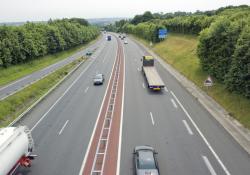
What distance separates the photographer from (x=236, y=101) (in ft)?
92.0

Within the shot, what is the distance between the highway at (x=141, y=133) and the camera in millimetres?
18578

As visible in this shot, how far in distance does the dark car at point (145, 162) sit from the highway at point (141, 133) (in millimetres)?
1231

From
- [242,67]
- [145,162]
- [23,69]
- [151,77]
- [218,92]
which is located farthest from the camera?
[23,69]

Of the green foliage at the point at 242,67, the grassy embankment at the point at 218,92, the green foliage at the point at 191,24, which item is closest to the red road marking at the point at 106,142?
the grassy embankment at the point at 218,92

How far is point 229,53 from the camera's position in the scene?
32031 mm

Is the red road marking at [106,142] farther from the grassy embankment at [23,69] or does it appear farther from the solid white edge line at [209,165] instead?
the grassy embankment at [23,69]

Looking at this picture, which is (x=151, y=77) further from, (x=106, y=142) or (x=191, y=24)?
(x=191, y=24)

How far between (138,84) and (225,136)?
66.1 feet

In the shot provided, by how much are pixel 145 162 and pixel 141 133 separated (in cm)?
688

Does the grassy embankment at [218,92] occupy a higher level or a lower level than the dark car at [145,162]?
lower

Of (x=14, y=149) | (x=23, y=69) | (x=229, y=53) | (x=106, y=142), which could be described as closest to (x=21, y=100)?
(x=106, y=142)

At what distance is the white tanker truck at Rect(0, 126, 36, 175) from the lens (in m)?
14.5

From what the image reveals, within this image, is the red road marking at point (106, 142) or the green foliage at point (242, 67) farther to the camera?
the green foliage at point (242, 67)

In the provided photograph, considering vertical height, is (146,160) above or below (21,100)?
above
